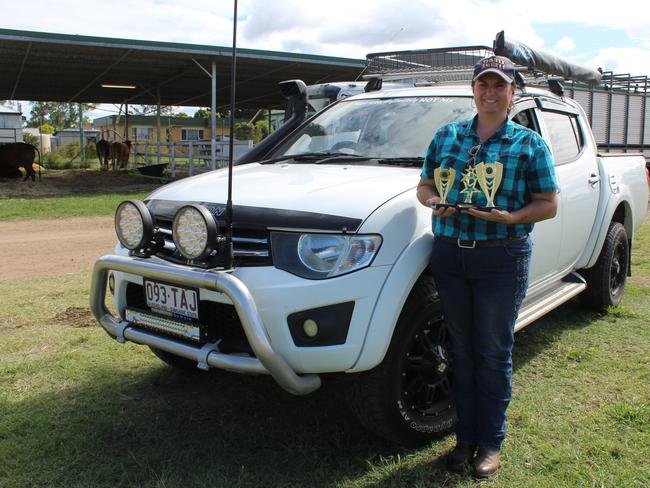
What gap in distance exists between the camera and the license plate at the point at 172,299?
2961mm

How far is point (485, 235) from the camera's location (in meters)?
2.72

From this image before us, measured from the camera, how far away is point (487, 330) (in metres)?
2.82

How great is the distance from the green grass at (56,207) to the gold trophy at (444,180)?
36.5ft

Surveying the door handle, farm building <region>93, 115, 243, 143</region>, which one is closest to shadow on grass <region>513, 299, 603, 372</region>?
the door handle

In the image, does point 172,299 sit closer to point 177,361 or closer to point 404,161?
point 177,361

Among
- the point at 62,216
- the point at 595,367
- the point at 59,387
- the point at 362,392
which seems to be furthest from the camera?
the point at 62,216

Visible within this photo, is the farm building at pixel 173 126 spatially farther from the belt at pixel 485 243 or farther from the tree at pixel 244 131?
the belt at pixel 485 243

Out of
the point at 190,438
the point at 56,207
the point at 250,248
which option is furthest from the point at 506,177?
the point at 56,207

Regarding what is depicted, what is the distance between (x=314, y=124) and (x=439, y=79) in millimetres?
1920

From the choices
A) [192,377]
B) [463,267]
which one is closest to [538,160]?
[463,267]

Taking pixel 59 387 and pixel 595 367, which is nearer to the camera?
pixel 59 387

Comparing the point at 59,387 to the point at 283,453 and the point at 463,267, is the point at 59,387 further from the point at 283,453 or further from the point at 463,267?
the point at 463,267

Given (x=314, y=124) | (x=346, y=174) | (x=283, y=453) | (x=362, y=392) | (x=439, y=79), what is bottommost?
(x=283, y=453)

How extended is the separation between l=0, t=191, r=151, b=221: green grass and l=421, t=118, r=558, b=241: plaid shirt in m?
11.2
